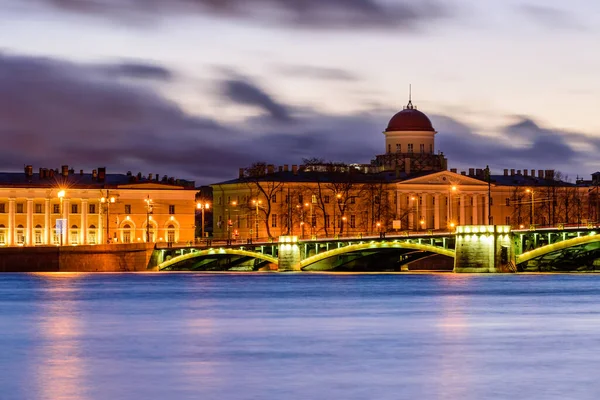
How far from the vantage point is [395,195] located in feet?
541

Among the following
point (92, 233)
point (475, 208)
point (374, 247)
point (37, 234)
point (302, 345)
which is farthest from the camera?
point (475, 208)

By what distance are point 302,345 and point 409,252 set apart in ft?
231

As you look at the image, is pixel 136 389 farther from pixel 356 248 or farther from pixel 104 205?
pixel 104 205

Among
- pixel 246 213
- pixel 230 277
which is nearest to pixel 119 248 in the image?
pixel 230 277

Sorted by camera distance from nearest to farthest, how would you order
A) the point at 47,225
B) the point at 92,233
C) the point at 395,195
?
the point at 47,225 → the point at 92,233 → the point at 395,195

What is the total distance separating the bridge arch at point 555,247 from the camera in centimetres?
9056

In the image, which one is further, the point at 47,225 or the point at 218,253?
the point at 47,225

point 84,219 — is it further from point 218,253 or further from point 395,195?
point 218,253

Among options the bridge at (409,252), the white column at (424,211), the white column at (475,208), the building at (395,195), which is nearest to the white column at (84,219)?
the building at (395,195)

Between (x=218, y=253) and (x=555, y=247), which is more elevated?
(x=555, y=247)

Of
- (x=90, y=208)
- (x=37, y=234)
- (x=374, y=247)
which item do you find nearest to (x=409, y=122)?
(x=90, y=208)

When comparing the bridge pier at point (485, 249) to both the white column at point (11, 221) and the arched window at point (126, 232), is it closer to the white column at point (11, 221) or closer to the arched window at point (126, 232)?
the arched window at point (126, 232)

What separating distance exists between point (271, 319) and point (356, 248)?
5151cm

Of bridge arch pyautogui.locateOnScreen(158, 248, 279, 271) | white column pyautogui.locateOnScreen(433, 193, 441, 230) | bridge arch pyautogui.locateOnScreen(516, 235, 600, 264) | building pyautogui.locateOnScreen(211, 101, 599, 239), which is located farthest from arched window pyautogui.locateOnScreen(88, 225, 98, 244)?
bridge arch pyautogui.locateOnScreen(516, 235, 600, 264)
